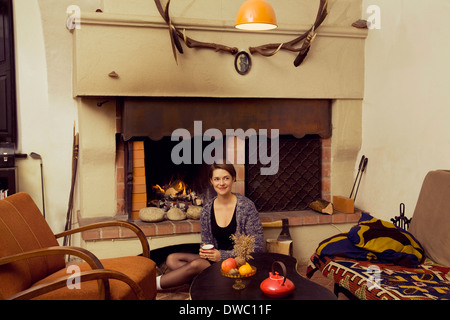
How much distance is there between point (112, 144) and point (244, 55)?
1293 mm

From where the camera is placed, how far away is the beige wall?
2979 millimetres

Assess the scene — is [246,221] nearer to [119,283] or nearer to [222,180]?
[222,180]

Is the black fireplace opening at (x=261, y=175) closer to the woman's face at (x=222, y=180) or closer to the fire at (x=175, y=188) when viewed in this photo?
the fire at (x=175, y=188)

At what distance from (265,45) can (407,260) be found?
6.60 ft

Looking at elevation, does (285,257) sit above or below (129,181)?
below

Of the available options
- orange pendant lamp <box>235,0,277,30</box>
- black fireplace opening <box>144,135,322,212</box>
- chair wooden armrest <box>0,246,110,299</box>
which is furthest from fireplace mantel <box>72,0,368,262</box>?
chair wooden armrest <box>0,246,110,299</box>

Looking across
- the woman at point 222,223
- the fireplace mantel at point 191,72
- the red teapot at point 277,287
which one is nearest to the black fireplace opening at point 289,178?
the fireplace mantel at point 191,72

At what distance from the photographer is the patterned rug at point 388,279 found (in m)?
2.00

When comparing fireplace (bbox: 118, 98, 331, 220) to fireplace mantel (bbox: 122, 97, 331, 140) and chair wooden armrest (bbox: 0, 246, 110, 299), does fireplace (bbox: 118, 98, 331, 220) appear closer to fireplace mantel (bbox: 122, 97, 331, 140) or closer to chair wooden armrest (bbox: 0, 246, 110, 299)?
fireplace mantel (bbox: 122, 97, 331, 140)

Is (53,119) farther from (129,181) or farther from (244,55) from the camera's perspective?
(244,55)

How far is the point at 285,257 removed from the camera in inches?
97.5

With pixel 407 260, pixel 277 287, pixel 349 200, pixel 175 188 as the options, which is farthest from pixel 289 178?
pixel 277 287
